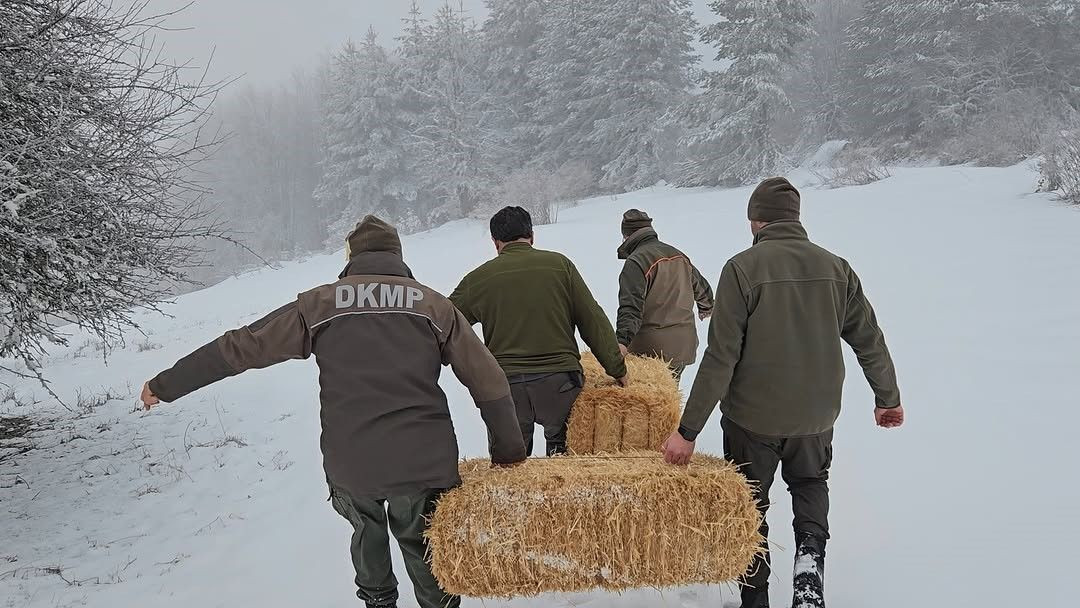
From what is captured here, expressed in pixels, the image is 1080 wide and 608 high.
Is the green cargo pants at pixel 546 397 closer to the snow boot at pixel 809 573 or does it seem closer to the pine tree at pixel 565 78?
the snow boot at pixel 809 573

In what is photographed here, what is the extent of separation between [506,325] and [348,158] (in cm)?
4024

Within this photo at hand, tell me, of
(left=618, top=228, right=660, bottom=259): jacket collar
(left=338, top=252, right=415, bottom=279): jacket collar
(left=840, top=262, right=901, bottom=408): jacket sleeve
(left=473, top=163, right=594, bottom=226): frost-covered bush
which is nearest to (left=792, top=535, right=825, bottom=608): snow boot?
(left=840, top=262, right=901, bottom=408): jacket sleeve

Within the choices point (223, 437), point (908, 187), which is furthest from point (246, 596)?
point (908, 187)

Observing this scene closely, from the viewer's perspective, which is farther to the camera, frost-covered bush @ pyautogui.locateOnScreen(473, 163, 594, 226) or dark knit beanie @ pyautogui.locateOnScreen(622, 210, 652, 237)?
frost-covered bush @ pyautogui.locateOnScreen(473, 163, 594, 226)

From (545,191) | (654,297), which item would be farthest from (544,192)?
(654,297)

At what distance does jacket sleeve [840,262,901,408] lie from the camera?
10.3 feet

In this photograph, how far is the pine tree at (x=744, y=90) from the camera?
24297 mm

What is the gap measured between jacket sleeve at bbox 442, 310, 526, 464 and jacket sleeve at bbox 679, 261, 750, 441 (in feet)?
2.71

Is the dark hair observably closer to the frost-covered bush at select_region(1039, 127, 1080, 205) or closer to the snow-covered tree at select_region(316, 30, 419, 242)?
the frost-covered bush at select_region(1039, 127, 1080, 205)

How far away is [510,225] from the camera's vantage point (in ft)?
13.2

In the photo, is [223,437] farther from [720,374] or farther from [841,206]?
[841,206]

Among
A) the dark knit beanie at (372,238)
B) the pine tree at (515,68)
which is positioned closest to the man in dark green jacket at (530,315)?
the dark knit beanie at (372,238)

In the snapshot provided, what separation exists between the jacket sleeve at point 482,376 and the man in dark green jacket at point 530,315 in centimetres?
102

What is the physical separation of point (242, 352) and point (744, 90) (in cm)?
2543
